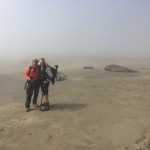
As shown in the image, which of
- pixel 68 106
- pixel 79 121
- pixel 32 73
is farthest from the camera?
pixel 68 106

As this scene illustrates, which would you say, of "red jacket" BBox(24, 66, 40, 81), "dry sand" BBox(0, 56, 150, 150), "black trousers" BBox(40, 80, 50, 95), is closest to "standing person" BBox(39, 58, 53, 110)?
"black trousers" BBox(40, 80, 50, 95)

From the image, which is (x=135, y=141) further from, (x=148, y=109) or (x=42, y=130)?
(x=148, y=109)

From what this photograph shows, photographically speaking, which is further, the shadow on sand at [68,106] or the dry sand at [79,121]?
the shadow on sand at [68,106]

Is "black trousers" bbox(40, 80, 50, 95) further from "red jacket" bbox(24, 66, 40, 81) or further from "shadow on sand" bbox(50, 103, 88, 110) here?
"shadow on sand" bbox(50, 103, 88, 110)

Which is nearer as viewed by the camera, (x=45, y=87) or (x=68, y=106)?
→ (x=45, y=87)

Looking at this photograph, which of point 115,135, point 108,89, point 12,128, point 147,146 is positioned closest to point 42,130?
point 12,128

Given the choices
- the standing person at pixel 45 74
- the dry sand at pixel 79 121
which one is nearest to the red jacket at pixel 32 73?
the standing person at pixel 45 74

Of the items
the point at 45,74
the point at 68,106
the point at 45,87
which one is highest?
the point at 45,74

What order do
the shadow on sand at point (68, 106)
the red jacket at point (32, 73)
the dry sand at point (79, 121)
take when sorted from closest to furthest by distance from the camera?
the dry sand at point (79, 121) → the red jacket at point (32, 73) → the shadow on sand at point (68, 106)

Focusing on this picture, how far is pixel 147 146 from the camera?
22.2ft

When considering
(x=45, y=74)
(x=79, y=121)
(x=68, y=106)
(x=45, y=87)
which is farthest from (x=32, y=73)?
(x=79, y=121)

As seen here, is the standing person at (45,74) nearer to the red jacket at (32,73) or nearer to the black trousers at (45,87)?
the black trousers at (45,87)

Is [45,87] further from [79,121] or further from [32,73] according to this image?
[79,121]

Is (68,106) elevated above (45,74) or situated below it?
below
